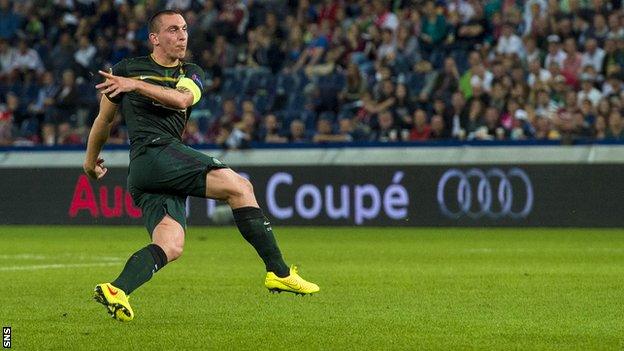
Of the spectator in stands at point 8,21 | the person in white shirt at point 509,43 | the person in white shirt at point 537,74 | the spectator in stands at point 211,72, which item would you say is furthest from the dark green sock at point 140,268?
the spectator in stands at point 8,21

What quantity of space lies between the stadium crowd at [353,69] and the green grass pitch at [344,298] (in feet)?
12.5

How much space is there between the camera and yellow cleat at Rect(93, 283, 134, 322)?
7617 mm

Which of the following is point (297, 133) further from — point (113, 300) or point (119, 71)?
point (113, 300)

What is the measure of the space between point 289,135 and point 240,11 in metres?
4.17

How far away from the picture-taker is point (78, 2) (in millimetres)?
28641

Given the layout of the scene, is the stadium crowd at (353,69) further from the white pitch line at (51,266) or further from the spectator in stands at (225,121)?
the white pitch line at (51,266)

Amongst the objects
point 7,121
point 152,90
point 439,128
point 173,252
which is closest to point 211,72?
point 7,121

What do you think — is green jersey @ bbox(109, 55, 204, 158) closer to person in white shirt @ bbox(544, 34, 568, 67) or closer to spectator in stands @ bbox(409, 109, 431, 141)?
spectator in stands @ bbox(409, 109, 431, 141)

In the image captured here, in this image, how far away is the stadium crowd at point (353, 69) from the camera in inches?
819

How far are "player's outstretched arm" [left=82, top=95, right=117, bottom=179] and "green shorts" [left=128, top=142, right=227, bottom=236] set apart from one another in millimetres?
256

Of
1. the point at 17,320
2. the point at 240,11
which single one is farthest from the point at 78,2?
the point at 17,320

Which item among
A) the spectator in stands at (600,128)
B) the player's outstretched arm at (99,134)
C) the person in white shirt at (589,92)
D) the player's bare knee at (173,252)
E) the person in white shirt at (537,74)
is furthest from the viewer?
the person in white shirt at (537,74)

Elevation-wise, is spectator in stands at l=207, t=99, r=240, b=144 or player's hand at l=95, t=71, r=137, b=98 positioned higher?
player's hand at l=95, t=71, r=137, b=98

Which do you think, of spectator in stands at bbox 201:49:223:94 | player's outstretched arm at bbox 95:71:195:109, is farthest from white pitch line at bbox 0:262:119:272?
spectator in stands at bbox 201:49:223:94
